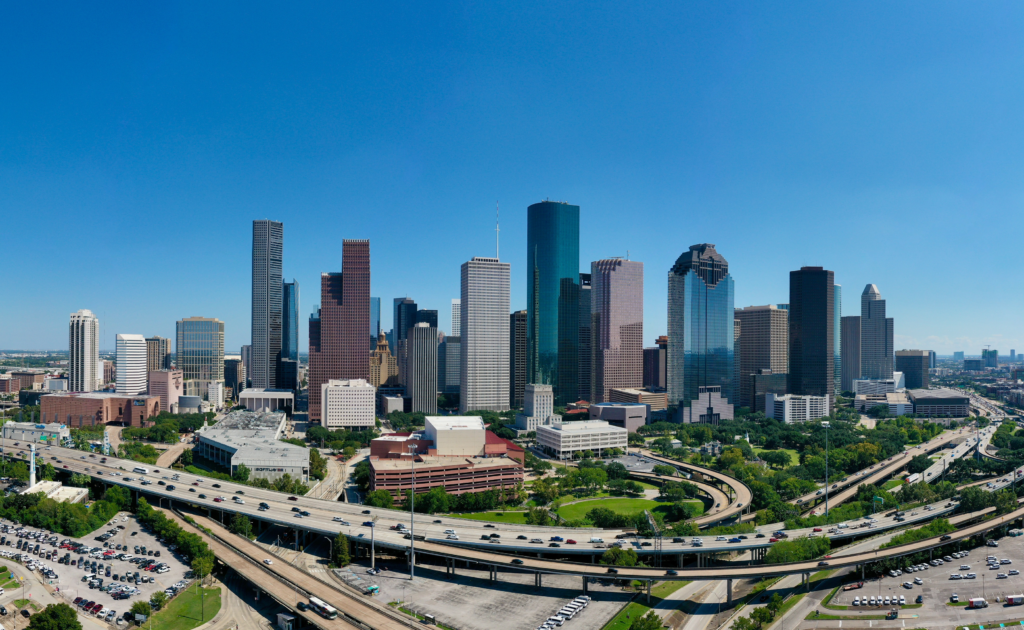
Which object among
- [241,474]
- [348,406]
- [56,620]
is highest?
[348,406]

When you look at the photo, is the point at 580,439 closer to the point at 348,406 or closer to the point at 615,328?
the point at 348,406

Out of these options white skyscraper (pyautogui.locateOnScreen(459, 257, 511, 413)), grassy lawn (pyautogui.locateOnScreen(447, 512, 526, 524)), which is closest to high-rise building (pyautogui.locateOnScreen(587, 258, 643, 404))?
white skyscraper (pyautogui.locateOnScreen(459, 257, 511, 413))

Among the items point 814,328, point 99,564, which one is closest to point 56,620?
point 99,564

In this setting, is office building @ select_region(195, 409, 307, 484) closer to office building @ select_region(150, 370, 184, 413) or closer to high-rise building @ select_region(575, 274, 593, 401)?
office building @ select_region(150, 370, 184, 413)

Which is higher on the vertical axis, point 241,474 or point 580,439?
point 241,474

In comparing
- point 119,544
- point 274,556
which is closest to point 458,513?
point 274,556

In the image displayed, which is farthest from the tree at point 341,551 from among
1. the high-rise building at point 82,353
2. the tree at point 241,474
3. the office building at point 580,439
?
the high-rise building at point 82,353
